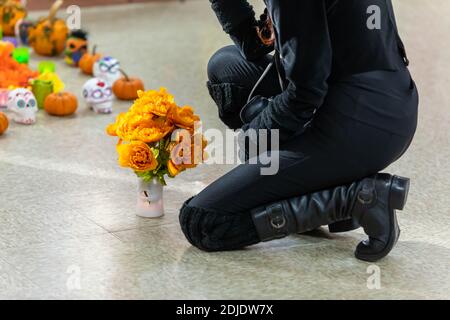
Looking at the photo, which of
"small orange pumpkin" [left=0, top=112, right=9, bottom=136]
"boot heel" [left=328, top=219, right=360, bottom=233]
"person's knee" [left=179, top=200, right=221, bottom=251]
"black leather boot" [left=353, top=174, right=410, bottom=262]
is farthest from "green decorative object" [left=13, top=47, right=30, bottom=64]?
"black leather boot" [left=353, top=174, right=410, bottom=262]

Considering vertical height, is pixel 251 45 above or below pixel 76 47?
above

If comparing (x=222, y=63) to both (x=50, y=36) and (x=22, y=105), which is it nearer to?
(x=22, y=105)

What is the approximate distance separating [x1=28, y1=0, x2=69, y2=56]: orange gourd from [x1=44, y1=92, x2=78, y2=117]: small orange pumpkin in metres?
0.86

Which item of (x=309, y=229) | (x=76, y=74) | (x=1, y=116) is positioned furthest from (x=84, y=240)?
(x=76, y=74)

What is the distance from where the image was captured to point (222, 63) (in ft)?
8.70

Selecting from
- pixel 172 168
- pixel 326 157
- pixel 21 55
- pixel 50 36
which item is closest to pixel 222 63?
pixel 172 168

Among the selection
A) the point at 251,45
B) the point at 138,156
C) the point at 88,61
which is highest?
the point at 251,45

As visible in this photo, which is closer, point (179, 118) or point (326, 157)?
point (326, 157)

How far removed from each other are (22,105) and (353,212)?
4.94ft

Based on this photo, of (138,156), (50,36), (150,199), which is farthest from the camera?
(50,36)

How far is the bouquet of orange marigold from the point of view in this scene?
2.42 metres

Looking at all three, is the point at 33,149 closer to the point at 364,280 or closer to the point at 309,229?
the point at 309,229

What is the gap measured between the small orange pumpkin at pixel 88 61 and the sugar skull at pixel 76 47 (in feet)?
0.28

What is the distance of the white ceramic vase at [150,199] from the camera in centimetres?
253
